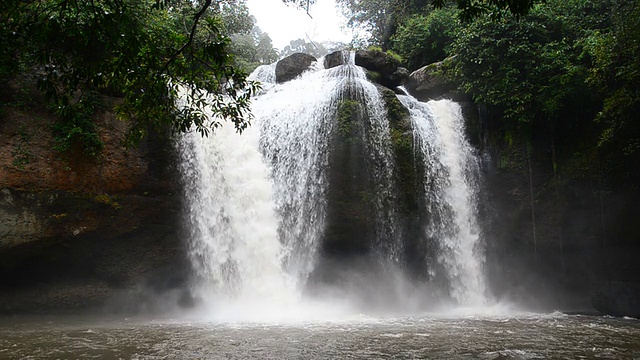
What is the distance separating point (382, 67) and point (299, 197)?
6719 mm

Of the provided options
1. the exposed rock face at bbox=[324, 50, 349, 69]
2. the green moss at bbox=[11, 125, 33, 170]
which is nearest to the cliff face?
the green moss at bbox=[11, 125, 33, 170]

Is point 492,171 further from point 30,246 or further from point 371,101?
point 30,246

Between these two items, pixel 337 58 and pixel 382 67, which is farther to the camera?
pixel 337 58

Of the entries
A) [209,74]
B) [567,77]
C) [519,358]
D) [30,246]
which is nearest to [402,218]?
[567,77]

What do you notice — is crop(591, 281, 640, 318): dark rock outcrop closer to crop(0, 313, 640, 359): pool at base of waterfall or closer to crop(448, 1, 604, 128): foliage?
crop(0, 313, 640, 359): pool at base of waterfall

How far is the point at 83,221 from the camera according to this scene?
10.0 metres

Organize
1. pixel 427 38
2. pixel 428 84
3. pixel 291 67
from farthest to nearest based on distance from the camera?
pixel 427 38 < pixel 291 67 < pixel 428 84

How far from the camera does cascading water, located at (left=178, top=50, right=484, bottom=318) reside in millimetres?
11094

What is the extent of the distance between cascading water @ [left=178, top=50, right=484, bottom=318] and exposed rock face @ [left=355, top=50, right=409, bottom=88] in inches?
114

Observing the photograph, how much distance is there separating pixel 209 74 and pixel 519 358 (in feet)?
17.4

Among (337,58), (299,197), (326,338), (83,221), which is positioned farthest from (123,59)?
(337,58)

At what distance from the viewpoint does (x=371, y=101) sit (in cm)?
1268

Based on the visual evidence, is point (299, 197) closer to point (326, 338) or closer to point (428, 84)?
point (326, 338)

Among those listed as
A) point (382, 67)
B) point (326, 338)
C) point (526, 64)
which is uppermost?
point (382, 67)
